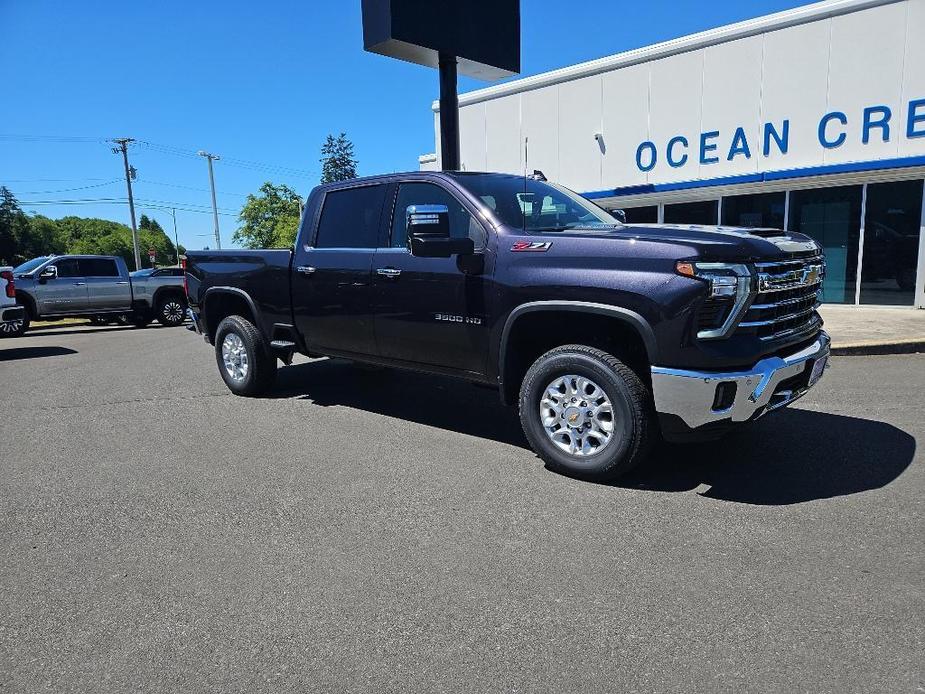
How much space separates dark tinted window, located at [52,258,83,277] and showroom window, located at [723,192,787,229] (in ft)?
51.6

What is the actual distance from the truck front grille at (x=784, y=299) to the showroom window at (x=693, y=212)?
1130 centimetres

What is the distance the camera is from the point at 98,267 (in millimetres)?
16406

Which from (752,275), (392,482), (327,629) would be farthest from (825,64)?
(327,629)

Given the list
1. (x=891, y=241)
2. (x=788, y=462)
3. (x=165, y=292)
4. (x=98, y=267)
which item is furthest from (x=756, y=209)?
(x=98, y=267)

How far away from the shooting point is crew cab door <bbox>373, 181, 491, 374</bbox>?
15.2 ft

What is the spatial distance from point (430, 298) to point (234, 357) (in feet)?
10.1

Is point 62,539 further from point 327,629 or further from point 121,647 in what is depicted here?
point 327,629

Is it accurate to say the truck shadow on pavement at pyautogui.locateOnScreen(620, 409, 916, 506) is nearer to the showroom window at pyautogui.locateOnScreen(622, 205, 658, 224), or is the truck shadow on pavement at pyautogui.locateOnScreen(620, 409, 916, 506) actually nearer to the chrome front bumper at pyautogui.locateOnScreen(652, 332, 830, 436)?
the chrome front bumper at pyautogui.locateOnScreen(652, 332, 830, 436)

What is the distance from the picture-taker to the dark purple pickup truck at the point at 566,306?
144 inches

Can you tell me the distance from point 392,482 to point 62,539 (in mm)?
1870

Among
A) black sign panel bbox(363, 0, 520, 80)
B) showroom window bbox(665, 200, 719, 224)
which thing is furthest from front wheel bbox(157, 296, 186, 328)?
showroom window bbox(665, 200, 719, 224)

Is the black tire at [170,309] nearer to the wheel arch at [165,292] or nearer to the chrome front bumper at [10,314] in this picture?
the wheel arch at [165,292]

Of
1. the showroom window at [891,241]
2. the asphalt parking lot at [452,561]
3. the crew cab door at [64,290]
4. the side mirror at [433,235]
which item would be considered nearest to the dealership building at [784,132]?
the showroom window at [891,241]

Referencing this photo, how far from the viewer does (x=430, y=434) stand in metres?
5.36
